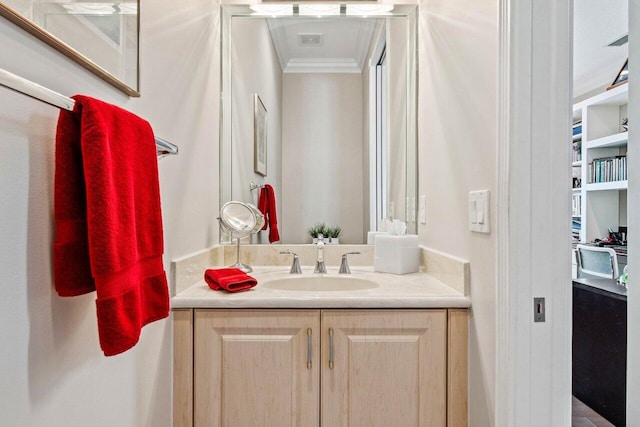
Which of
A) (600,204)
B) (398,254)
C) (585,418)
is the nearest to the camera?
(398,254)

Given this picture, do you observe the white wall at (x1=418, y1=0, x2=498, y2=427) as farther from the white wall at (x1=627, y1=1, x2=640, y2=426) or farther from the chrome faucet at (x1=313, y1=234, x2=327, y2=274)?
the white wall at (x1=627, y1=1, x2=640, y2=426)

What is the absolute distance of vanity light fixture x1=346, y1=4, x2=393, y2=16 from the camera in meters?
1.88

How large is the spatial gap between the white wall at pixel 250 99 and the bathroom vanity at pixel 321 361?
661 millimetres

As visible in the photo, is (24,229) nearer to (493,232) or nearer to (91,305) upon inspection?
(91,305)

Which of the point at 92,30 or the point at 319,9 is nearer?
the point at 92,30

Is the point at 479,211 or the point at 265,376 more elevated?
the point at 479,211

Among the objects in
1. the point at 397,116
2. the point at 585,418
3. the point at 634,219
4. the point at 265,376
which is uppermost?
the point at 397,116

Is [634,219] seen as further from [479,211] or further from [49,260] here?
[49,260]

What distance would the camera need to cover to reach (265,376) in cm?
130

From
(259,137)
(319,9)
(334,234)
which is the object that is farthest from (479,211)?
(319,9)

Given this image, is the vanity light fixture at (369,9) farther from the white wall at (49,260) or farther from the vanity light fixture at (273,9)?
the white wall at (49,260)

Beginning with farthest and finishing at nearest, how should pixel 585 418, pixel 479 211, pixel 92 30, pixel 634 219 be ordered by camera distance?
1. pixel 585 418
2. pixel 479 211
3. pixel 92 30
4. pixel 634 219

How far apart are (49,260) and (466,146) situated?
1128 mm

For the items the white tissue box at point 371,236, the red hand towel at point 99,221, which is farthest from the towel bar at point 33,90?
the white tissue box at point 371,236
